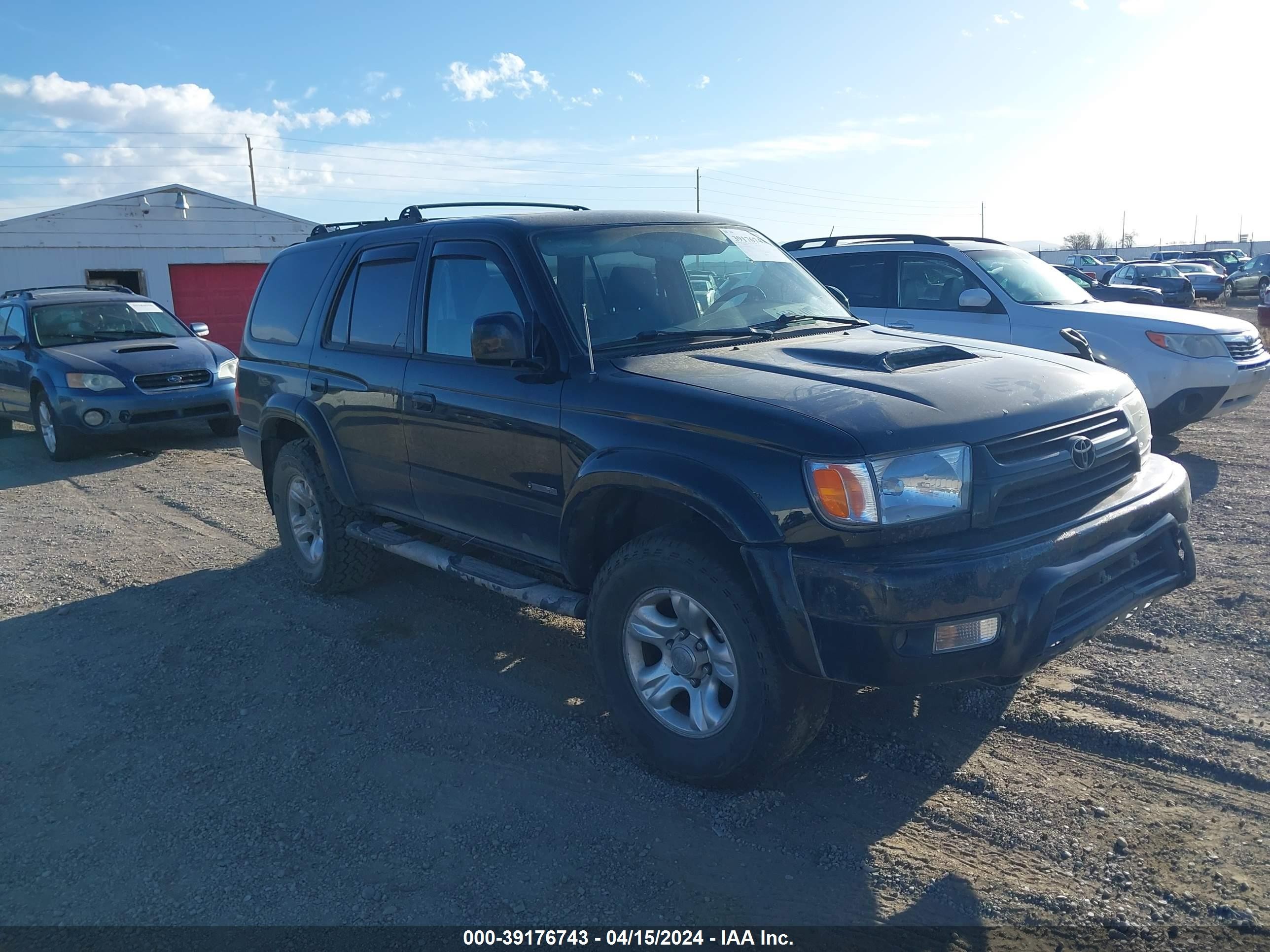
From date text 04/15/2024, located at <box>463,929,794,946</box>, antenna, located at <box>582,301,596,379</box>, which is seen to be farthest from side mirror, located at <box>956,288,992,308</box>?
date text 04/15/2024, located at <box>463,929,794,946</box>

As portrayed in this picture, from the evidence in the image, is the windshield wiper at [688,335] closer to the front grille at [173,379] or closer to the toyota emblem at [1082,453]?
the toyota emblem at [1082,453]

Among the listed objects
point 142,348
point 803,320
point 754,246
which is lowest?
point 142,348

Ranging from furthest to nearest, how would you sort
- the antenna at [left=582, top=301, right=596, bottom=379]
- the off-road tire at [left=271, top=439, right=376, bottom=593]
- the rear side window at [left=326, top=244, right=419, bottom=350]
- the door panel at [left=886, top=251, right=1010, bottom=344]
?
the door panel at [left=886, top=251, right=1010, bottom=344] < the off-road tire at [left=271, top=439, right=376, bottom=593] < the rear side window at [left=326, top=244, right=419, bottom=350] < the antenna at [left=582, top=301, right=596, bottom=379]

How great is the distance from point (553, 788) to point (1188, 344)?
6.83 m

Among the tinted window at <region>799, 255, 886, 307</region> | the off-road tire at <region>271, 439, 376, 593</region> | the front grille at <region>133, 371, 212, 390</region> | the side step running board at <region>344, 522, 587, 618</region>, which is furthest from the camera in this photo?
the front grille at <region>133, 371, 212, 390</region>

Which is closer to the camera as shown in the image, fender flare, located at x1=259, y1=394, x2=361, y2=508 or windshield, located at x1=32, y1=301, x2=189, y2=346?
fender flare, located at x1=259, y1=394, x2=361, y2=508

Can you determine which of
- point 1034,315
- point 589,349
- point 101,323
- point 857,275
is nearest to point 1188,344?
point 1034,315

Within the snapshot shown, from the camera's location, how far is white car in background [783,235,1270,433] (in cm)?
794

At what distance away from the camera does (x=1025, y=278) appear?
872 cm

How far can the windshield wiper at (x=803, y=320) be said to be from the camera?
4457mm

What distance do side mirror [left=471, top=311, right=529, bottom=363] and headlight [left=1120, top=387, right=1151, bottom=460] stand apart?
7.76ft

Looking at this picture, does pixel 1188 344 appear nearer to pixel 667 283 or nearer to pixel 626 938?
pixel 667 283

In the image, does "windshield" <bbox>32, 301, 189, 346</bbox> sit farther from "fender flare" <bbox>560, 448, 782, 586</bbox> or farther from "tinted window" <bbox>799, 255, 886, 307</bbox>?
"fender flare" <bbox>560, 448, 782, 586</bbox>

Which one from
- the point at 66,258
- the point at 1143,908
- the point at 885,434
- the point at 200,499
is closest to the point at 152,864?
the point at 885,434
